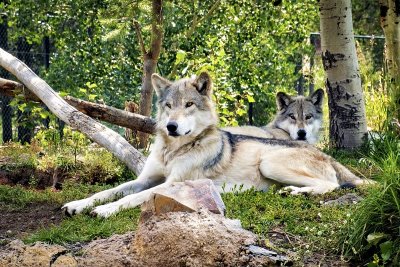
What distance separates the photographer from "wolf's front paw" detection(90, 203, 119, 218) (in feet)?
17.0

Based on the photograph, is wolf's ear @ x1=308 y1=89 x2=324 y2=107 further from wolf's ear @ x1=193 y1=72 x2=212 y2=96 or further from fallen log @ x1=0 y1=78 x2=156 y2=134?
wolf's ear @ x1=193 y1=72 x2=212 y2=96

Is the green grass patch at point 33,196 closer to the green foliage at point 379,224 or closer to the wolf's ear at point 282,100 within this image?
the green foliage at point 379,224

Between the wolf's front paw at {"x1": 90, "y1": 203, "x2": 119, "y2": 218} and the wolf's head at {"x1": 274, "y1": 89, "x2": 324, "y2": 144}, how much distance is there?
3.75 meters

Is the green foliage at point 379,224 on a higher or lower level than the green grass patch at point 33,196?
higher

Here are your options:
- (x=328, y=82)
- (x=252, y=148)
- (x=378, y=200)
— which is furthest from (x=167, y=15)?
(x=378, y=200)

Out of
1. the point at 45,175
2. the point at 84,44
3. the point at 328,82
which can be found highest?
the point at 84,44

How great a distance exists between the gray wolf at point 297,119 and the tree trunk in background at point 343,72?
0.33 m

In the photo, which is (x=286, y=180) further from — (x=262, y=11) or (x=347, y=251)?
(x=262, y=11)

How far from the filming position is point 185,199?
4273 mm

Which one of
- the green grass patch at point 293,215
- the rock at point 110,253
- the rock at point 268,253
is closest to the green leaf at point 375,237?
the green grass patch at point 293,215

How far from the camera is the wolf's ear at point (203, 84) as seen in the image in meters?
6.27

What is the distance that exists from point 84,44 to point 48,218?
25.1 feet

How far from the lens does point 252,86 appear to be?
12484 millimetres

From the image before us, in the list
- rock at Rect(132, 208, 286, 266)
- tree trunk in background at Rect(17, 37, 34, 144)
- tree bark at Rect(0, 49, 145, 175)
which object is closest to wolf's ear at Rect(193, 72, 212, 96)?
tree bark at Rect(0, 49, 145, 175)
